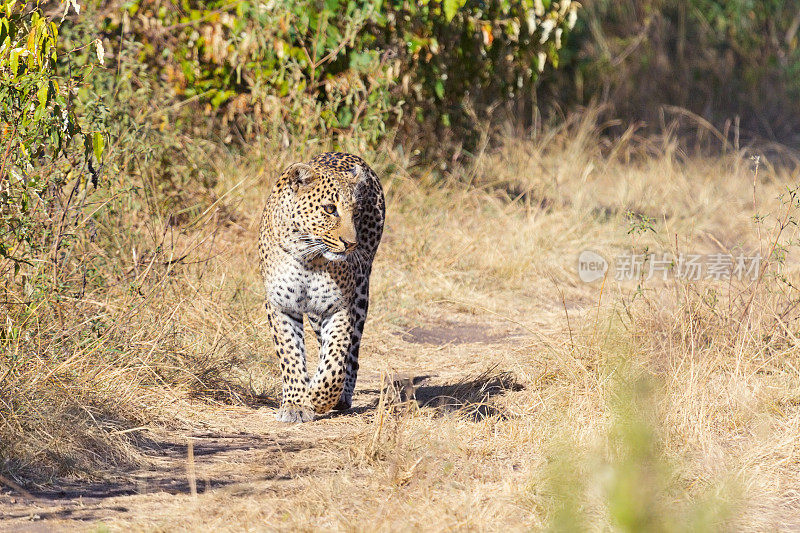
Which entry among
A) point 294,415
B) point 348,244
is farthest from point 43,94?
point 294,415

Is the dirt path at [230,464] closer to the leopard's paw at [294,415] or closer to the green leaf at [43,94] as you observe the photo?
the leopard's paw at [294,415]

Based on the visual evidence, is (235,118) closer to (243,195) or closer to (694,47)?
(243,195)

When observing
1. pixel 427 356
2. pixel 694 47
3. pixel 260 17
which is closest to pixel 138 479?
pixel 427 356

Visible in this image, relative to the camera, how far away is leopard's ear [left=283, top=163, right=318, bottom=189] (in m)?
5.29

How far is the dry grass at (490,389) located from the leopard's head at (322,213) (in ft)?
2.54

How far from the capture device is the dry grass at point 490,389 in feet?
12.9

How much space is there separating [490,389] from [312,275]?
116 cm

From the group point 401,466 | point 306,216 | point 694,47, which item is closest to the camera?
point 401,466

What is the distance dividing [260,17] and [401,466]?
16.2 feet

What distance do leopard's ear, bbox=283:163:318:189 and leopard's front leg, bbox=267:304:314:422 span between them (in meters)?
0.62

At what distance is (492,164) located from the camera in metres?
11.1

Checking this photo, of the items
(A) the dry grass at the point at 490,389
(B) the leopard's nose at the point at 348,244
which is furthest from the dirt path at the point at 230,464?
(B) the leopard's nose at the point at 348,244

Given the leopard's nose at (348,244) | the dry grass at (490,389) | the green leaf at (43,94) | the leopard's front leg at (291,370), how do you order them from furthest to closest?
the leopard's front leg at (291,370), the leopard's nose at (348,244), the green leaf at (43,94), the dry grass at (490,389)

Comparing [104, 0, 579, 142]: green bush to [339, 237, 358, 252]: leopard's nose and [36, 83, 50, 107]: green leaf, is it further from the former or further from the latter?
[36, 83, 50, 107]: green leaf
